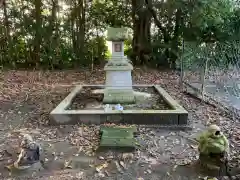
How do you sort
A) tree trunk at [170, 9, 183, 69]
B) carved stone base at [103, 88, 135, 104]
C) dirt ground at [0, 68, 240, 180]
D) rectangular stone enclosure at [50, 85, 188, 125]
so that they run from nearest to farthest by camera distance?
dirt ground at [0, 68, 240, 180], rectangular stone enclosure at [50, 85, 188, 125], carved stone base at [103, 88, 135, 104], tree trunk at [170, 9, 183, 69]

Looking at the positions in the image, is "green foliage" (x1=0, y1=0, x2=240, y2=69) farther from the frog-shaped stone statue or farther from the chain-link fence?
the frog-shaped stone statue

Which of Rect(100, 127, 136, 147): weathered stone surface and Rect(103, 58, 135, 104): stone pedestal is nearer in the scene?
Rect(100, 127, 136, 147): weathered stone surface

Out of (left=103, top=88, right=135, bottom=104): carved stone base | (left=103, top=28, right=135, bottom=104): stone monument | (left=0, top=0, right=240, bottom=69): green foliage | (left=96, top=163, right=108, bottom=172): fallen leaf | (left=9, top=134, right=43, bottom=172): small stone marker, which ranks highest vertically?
(left=0, top=0, right=240, bottom=69): green foliage

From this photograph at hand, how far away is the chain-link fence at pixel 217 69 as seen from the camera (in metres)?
5.52

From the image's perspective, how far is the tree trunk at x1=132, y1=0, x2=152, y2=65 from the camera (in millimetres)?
9607

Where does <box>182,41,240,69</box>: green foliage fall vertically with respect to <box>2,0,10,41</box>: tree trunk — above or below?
below

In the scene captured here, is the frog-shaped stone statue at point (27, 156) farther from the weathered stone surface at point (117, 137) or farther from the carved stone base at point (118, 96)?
the carved stone base at point (118, 96)

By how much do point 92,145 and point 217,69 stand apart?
4334 mm

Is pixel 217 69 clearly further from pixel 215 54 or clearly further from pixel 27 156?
pixel 27 156

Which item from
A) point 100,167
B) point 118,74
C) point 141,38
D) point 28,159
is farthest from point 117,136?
point 141,38

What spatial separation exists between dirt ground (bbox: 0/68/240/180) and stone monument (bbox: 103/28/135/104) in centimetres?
109

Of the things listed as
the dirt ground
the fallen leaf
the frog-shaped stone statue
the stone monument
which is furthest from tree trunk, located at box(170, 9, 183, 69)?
the frog-shaped stone statue

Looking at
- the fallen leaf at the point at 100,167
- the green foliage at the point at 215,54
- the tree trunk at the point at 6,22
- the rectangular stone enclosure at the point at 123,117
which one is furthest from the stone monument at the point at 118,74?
the tree trunk at the point at 6,22

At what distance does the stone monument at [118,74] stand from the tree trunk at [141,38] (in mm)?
4688
